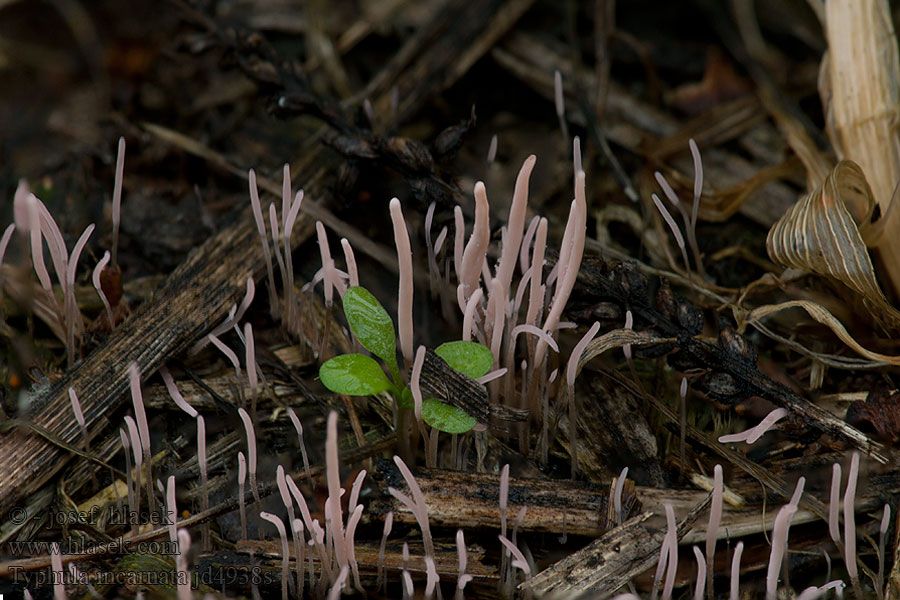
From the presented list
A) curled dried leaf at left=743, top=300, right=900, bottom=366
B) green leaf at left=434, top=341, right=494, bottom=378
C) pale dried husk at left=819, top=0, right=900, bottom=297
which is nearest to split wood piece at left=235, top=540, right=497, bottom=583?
green leaf at left=434, top=341, right=494, bottom=378

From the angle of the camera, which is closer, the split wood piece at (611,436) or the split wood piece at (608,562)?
the split wood piece at (608,562)

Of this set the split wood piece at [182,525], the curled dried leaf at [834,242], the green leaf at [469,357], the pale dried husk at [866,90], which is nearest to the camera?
the split wood piece at [182,525]

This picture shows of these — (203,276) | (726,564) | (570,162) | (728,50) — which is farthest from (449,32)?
(726,564)

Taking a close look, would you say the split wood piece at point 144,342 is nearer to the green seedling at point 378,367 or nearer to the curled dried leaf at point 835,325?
the green seedling at point 378,367

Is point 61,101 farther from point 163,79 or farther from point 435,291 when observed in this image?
point 435,291

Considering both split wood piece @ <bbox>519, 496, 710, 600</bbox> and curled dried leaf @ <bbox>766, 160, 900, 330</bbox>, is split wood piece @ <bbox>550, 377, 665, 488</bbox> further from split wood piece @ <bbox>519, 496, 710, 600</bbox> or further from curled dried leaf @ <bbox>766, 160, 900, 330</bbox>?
curled dried leaf @ <bbox>766, 160, 900, 330</bbox>

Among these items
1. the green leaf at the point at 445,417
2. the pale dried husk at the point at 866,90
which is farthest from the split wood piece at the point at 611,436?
the pale dried husk at the point at 866,90

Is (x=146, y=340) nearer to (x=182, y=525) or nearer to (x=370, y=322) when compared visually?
(x=182, y=525)
